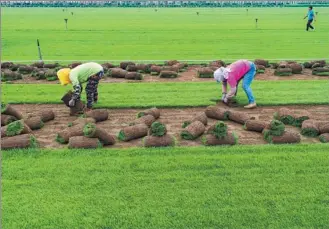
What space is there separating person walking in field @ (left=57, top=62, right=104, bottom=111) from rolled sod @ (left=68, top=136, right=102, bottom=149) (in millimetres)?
2536

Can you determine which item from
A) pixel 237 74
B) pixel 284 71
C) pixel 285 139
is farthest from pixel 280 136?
pixel 284 71

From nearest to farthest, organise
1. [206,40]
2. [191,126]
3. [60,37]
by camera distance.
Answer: [191,126], [206,40], [60,37]

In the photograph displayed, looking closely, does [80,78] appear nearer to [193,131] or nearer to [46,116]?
[46,116]

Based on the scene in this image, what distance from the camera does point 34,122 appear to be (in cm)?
1091

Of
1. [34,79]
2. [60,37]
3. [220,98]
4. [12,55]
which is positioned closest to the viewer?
[220,98]

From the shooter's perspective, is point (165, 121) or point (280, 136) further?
point (165, 121)

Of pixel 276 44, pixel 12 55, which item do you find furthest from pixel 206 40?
pixel 12 55

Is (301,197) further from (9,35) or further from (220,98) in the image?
(9,35)

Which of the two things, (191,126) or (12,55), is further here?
(12,55)

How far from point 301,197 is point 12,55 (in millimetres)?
21936

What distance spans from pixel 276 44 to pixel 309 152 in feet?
72.8

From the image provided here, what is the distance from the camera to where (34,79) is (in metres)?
17.5

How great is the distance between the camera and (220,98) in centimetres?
1407

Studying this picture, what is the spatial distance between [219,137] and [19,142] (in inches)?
184
